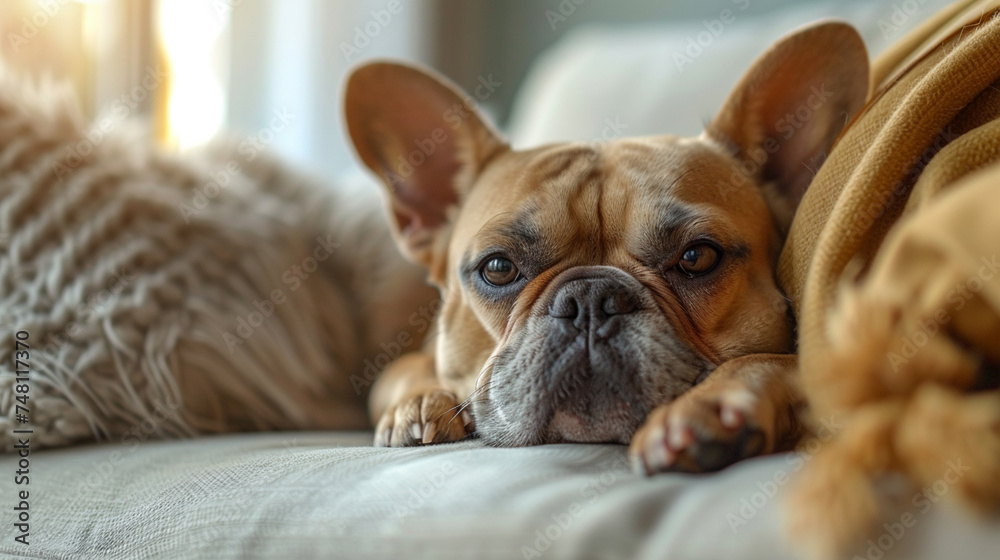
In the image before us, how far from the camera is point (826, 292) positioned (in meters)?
0.79

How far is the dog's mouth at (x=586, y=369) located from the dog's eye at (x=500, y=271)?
141mm

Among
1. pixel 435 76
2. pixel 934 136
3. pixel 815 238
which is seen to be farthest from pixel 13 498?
pixel 934 136

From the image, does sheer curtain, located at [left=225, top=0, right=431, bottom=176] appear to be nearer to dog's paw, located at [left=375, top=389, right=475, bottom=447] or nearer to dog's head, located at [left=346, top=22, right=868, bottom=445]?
dog's head, located at [left=346, top=22, right=868, bottom=445]

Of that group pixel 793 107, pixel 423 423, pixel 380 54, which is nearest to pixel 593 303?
pixel 423 423

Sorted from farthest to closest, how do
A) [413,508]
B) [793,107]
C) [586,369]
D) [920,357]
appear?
[793,107]
[586,369]
[413,508]
[920,357]

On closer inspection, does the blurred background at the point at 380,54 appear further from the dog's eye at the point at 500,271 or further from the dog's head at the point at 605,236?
the dog's eye at the point at 500,271

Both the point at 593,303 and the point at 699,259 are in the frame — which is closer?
the point at 593,303

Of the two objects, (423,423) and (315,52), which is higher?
(315,52)

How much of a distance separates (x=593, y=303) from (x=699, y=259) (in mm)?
219

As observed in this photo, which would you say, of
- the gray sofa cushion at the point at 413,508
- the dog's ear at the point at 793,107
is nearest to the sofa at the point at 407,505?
the gray sofa cushion at the point at 413,508

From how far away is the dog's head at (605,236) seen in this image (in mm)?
1012

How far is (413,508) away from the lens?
72 centimetres

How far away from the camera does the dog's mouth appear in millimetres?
963

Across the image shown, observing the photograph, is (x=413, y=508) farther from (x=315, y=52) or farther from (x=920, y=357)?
(x=315, y=52)
